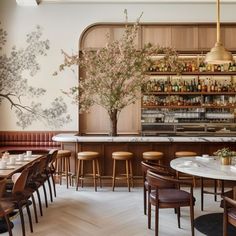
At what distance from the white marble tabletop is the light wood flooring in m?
0.82

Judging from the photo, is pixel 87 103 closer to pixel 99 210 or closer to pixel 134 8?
pixel 99 210

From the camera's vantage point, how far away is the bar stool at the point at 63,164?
6.67 meters

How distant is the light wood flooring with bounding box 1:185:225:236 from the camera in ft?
14.4

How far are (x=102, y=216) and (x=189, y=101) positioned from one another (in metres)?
4.23

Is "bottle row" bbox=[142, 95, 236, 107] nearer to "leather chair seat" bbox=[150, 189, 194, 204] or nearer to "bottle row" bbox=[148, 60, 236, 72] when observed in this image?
"bottle row" bbox=[148, 60, 236, 72]

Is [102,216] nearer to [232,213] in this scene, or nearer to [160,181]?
[160,181]

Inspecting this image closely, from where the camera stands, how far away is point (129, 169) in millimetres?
6781

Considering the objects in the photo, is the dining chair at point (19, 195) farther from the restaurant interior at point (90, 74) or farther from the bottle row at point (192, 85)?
the bottle row at point (192, 85)

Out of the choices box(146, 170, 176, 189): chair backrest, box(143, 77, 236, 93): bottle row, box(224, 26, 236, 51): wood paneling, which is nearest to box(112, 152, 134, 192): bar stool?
box(143, 77, 236, 93): bottle row

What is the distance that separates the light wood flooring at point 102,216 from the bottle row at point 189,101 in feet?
8.48

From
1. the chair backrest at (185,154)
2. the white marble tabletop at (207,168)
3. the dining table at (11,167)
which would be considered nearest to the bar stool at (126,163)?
the chair backrest at (185,154)

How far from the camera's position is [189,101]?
8.31 metres

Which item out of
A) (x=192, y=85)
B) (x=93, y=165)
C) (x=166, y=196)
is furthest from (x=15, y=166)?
(x=192, y=85)

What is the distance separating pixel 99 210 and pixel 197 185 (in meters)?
2.44
